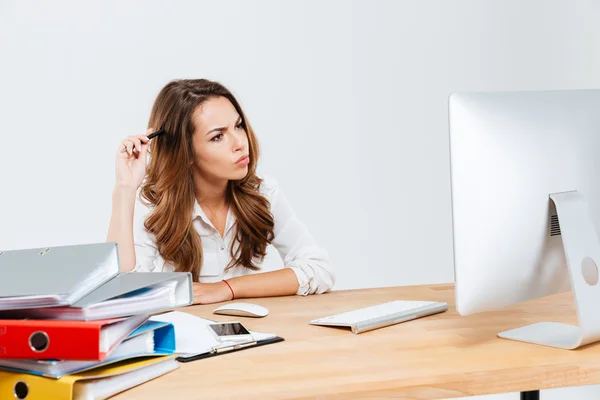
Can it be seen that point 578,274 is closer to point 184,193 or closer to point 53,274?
point 53,274

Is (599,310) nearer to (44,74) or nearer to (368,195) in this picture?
(368,195)

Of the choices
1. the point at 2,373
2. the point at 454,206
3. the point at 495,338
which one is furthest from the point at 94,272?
the point at 495,338

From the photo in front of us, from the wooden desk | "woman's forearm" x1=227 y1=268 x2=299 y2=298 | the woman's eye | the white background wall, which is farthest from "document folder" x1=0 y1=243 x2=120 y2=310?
the white background wall

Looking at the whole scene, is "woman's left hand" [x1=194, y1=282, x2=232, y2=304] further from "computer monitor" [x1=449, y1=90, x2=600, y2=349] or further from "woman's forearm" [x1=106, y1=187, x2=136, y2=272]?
"computer monitor" [x1=449, y1=90, x2=600, y2=349]

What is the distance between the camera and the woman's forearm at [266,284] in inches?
74.7

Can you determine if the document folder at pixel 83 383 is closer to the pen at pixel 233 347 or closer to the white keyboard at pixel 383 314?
the pen at pixel 233 347

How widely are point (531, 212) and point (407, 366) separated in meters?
0.37

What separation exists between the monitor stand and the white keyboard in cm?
22

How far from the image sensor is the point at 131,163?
7.48ft

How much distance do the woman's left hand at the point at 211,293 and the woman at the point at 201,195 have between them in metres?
0.38

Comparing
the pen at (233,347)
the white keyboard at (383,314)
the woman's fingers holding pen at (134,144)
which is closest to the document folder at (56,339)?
the pen at (233,347)

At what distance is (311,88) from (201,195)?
4.98ft

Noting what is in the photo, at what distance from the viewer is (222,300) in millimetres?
1846

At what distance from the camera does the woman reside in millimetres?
2324
